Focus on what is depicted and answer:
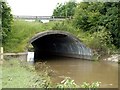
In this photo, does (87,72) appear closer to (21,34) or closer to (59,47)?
(21,34)

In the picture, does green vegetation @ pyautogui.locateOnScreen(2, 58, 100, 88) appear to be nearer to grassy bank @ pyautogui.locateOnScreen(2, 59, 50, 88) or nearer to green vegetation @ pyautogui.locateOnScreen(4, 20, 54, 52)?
grassy bank @ pyautogui.locateOnScreen(2, 59, 50, 88)

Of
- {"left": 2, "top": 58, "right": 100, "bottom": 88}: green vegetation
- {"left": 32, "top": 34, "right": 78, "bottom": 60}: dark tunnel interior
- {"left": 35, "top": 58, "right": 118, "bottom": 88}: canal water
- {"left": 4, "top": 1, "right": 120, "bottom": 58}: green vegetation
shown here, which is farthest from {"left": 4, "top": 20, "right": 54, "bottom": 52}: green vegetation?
{"left": 2, "top": 58, "right": 100, "bottom": 88}: green vegetation

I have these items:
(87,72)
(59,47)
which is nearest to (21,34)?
(59,47)

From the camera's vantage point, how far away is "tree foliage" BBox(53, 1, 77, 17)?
3969 cm

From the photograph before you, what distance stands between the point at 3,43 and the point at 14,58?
256 centimetres

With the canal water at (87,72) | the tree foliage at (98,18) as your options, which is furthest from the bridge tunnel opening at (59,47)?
the tree foliage at (98,18)

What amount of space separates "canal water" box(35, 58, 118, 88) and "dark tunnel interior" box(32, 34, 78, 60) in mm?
3429

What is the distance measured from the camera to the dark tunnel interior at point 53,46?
27.9m

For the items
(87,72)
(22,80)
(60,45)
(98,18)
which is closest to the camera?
(22,80)

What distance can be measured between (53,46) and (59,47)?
141 cm

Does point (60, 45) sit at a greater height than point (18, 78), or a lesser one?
lesser

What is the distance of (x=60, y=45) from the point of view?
96.7ft

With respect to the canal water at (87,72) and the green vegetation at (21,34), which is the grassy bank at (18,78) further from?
the green vegetation at (21,34)

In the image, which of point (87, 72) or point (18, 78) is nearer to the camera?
point (18, 78)
